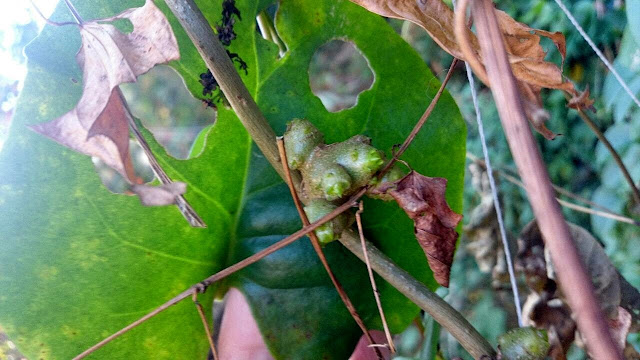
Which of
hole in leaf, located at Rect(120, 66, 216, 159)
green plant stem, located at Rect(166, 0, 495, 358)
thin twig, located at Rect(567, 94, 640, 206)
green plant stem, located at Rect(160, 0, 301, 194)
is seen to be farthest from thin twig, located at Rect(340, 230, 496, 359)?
hole in leaf, located at Rect(120, 66, 216, 159)

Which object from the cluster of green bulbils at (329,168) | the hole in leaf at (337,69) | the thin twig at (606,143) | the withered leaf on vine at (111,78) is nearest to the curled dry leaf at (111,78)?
the withered leaf on vine at (111,78)

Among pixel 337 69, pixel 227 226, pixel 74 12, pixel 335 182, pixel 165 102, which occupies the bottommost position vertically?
pixel 165 102

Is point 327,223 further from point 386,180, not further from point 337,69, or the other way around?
point 337,69

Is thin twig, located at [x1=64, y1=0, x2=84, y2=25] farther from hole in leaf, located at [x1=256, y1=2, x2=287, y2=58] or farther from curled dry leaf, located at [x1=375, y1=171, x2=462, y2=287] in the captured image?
curled dry leaf, located at [x1=375, y1=171, x2=462, y2=287]

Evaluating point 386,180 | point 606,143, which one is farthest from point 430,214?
point 606,143

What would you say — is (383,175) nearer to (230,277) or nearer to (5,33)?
(230,277)

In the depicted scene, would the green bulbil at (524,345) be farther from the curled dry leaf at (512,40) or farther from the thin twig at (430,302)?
the curled dry leaf at (512,40)
